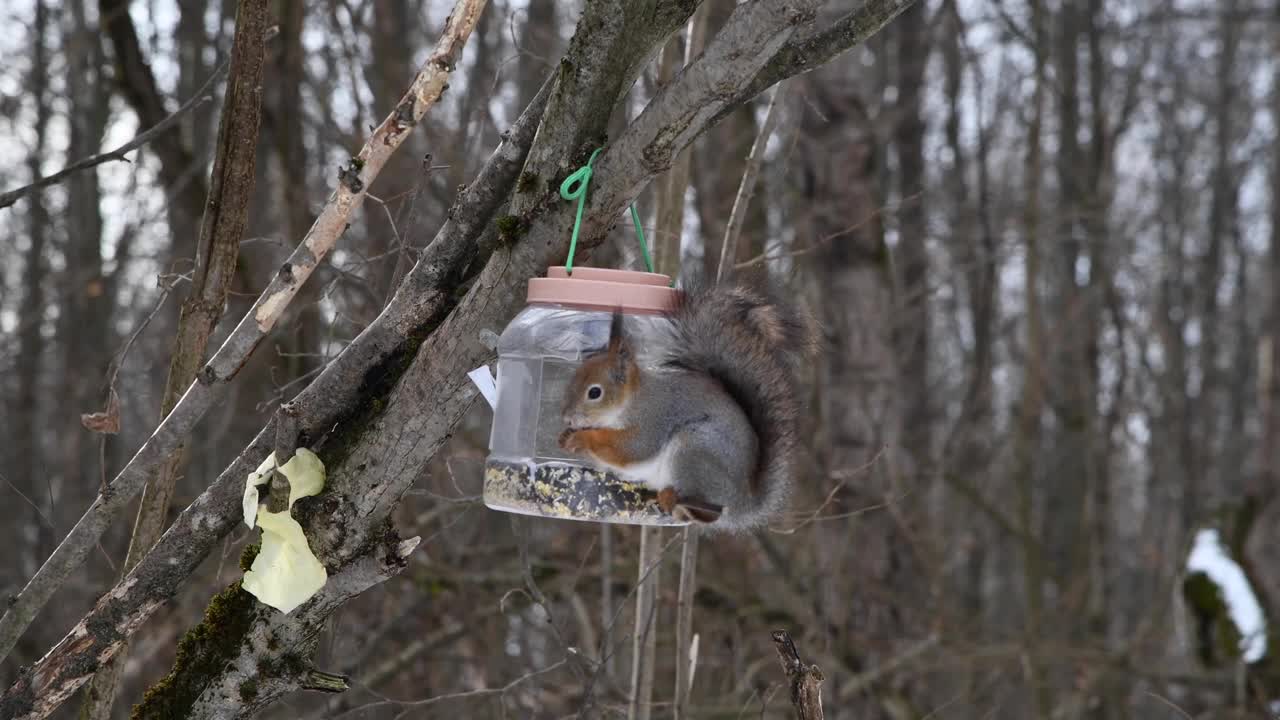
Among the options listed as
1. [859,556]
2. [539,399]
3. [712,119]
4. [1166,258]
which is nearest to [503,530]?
[859,556]

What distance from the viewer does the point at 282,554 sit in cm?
188

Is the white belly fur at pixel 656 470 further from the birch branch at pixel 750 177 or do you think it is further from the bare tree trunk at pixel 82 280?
the bare tree trunk at pixel 82 280

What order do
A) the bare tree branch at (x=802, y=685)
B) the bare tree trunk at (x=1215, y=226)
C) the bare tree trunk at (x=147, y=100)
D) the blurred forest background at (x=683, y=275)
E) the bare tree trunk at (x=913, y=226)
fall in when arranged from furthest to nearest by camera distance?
the bare tree trunk at (x=1215, y=226), the bare tree trunk at (x=913, y=226), the bare tree trunk at (x=147, y=100), the blurred forest background at (x=683, y=275), the bare tree branch at (x=802, y=685)

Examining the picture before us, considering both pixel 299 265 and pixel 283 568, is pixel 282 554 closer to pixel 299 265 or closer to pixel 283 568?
pixel 283 568

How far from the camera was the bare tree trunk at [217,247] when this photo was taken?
2.10 m

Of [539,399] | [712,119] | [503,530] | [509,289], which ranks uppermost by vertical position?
[712,119]

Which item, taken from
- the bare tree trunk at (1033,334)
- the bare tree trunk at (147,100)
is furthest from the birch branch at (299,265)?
the bare tree trunk at (1033,334)

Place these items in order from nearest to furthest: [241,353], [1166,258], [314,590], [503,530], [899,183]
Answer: [314,590], [241,353], [503,530], [899,183], [1166,258]

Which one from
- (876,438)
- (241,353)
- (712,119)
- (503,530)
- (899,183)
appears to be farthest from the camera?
(899,183)

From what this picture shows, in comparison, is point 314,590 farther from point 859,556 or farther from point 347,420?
point 859,556

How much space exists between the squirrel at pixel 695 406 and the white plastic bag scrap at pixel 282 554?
0.42m

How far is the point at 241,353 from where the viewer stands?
2.00m

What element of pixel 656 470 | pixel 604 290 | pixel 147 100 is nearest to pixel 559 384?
pixel 656 470

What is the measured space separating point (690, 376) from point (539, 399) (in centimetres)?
31
